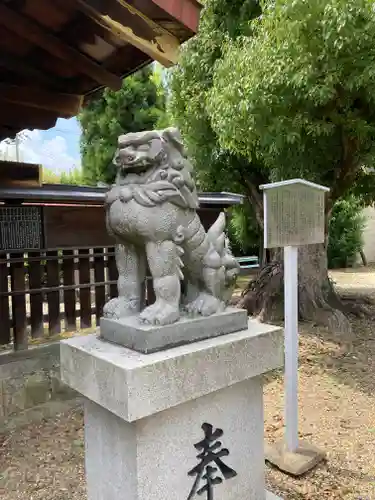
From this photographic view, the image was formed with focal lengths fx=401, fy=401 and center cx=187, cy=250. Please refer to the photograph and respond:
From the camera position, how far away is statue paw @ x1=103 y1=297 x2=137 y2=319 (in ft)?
6.19

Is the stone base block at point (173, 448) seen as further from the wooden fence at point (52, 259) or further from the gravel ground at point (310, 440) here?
the wooden fence at point (52, 259)

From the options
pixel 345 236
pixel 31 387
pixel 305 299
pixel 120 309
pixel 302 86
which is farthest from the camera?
pixel 345 236

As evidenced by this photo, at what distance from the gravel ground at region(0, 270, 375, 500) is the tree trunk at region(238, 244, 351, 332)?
0.90 meters

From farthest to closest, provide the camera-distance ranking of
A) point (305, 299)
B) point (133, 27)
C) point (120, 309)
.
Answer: point (305, 299)
point (133, 27)
point (120, 309)

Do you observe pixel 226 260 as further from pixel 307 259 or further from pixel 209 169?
pixel 209 169

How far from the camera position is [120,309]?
1.90m

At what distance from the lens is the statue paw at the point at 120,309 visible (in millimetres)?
1886

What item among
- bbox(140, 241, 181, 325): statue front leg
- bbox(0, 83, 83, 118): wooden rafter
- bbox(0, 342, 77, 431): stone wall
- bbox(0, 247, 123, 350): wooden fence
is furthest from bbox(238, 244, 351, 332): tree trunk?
bbox(140, 241, 181, 325): statue front leg

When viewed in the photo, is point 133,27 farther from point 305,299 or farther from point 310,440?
point 305,299

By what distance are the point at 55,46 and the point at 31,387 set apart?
3083 mm

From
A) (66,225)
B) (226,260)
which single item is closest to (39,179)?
(66,225)

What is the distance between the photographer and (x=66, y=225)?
409cm

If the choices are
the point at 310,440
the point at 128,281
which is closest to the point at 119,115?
the point at 310,440

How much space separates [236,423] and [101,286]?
2.73m
